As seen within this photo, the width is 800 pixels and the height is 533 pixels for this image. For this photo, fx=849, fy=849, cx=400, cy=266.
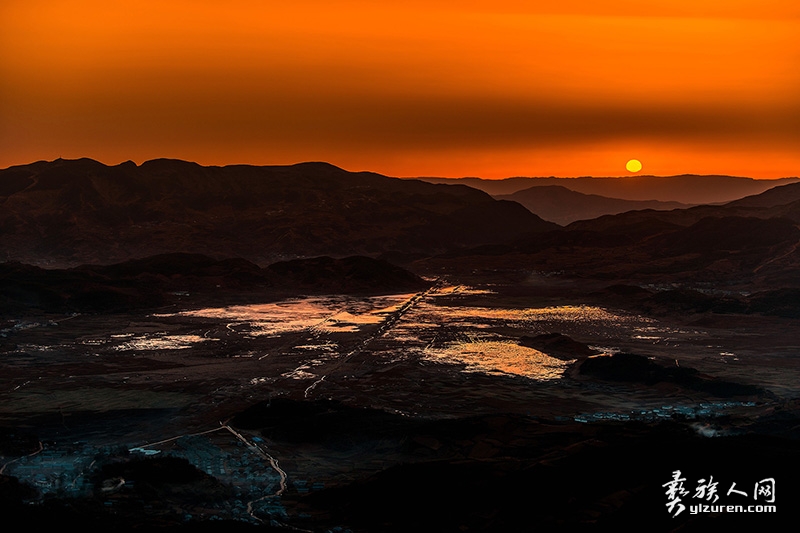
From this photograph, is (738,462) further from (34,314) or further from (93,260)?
(93,260)

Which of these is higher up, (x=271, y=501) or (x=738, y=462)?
(x=738, y=462)

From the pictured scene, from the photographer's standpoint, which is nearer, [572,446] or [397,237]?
[572,446]

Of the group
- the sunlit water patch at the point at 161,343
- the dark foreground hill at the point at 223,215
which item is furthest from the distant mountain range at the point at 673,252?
the sunlit water patch at the point at 161,343

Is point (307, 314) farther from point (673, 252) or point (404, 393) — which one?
point (673, 252)

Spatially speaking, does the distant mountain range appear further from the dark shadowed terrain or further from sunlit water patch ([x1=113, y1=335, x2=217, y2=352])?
sunlit water patch ([x1=113, y1=335, x2=217, y2=352])

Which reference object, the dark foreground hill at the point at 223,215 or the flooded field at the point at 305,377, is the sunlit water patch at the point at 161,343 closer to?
the flooded field at the point at 305,377

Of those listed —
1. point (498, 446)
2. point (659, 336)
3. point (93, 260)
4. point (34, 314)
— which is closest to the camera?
point (498, 446)

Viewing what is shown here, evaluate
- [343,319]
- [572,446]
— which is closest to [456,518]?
[572,446]
